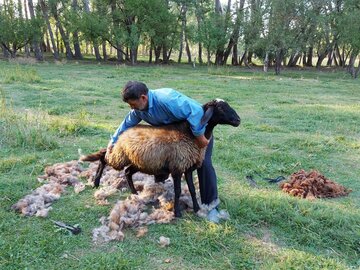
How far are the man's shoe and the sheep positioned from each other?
0.98 ft

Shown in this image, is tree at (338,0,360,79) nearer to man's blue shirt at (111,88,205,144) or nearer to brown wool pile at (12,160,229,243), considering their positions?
brown wool pile at (12,160,229,243)

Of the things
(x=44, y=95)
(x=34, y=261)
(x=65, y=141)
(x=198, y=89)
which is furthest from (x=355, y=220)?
(x=198, y=89)

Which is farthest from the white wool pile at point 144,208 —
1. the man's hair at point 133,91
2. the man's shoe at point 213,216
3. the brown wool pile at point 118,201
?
the man's hair at point 133,91

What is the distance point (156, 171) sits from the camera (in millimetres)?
4695

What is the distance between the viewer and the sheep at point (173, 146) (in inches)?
176

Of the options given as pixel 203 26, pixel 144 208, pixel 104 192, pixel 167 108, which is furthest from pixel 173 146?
pixel 203 26

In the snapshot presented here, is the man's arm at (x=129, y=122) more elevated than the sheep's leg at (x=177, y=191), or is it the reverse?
the man's arm at (x=129, y=122)

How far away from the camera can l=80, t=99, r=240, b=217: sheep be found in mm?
4480

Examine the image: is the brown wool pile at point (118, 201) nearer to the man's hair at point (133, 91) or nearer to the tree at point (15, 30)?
the man's hair at point (133, 91)

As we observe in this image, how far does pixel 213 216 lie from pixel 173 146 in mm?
1001

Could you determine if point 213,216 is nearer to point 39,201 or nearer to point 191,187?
point 191,187

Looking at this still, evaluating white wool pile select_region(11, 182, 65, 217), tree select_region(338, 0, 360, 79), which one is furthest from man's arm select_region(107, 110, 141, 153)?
tree select_region(338, 0, 360, 79)

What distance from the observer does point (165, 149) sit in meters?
4.53

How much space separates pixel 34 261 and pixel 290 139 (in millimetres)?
6349
